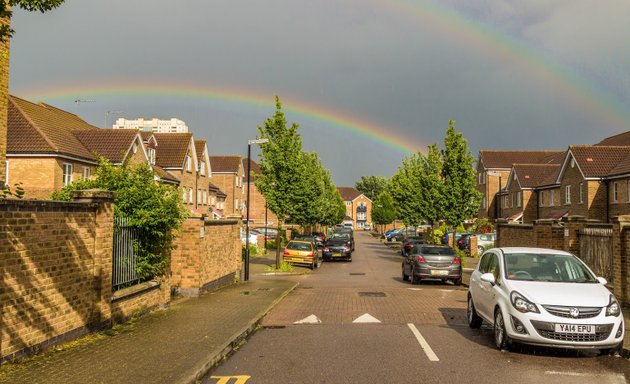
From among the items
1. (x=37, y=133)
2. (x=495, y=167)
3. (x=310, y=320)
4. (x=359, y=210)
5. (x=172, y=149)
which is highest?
(x=495, y=167)

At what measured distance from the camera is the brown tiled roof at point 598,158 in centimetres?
3947

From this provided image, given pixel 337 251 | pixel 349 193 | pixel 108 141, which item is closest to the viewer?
pixel 108 141

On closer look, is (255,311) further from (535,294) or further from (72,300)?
(535,294)

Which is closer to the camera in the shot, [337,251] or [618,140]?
[337,251]

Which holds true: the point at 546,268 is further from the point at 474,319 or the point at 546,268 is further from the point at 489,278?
the point at 474,319

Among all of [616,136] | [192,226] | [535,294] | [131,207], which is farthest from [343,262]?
[616,136]

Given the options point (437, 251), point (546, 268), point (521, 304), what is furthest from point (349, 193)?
point (521, 304)

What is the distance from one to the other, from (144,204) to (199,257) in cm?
372

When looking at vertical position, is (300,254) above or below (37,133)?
below

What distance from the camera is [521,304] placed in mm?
8016

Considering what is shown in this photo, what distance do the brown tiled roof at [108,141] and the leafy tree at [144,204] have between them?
2240 centimetres

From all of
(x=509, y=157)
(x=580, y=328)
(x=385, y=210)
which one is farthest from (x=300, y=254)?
(x=385, y=210)

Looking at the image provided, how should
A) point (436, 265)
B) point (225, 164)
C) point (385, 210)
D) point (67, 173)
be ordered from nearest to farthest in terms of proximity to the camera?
point (436, 265)
point (67, 173)
point (225, 164)
point (385, 210)

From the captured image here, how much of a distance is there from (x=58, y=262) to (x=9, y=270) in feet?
4.03
